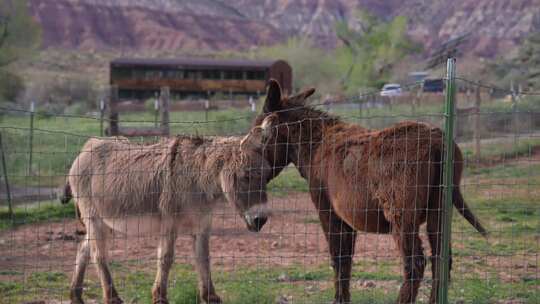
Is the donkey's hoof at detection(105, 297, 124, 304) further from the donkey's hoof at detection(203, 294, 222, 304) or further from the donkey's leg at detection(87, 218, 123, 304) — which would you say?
the donkey's hoof at detection(203, 294, 222, 304)

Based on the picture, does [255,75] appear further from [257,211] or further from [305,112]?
[257,211]

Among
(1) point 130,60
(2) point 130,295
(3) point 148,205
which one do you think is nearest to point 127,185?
(3) point 148,205

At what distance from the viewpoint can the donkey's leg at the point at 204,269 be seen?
708 centimetres

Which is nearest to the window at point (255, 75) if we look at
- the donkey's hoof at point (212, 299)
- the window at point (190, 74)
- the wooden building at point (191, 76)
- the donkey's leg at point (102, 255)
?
the wooden building at point (191, 76)

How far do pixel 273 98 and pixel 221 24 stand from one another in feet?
297

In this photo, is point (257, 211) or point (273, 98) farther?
point (273, 98)

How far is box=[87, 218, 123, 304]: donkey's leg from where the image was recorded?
7.05 m

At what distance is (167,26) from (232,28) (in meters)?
9.30

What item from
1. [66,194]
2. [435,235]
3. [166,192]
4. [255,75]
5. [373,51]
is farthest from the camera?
[373,51]

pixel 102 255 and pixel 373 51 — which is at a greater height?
pixel 373 51

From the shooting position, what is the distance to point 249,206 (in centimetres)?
673

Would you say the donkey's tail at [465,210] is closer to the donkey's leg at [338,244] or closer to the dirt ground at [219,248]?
the donkey's leg at [338,244]

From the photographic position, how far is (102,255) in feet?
23.6

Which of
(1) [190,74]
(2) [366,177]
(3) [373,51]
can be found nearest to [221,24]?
(3) [373,51]
